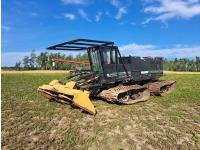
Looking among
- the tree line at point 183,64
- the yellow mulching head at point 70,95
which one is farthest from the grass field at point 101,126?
the tree line at point 183,64

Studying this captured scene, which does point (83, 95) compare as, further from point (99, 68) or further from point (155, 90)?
point (155, 90)

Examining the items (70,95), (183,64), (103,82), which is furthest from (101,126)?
(183,64)

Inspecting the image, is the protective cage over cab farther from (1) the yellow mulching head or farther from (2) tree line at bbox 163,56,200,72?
(2) tree line at bbox 163,56,200,72

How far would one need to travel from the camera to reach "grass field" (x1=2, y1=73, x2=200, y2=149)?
8.23m

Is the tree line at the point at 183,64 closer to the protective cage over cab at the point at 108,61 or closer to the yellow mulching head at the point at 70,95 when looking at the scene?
the protective cage over cab at the point at 108,61

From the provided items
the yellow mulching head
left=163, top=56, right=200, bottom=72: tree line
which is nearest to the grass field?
the yellow mulching head

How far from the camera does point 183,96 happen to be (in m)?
16.4

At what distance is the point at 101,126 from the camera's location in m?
9.78

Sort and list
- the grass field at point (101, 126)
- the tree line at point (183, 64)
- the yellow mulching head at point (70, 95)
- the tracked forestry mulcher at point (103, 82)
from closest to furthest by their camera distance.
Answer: the grass field at point (101, 126)
the yellow mulching head at point (70, 95)
the tracked forestry mulcher at point (103, 82)
the tree line at point (183, 64)

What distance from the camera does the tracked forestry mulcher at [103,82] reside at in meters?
12.1

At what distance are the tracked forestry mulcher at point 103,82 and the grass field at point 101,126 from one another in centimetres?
53

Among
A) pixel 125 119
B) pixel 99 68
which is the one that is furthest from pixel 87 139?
pixel 99 68

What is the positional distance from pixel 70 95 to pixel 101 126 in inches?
101

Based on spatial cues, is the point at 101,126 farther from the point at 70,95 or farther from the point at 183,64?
the point at 183,64
